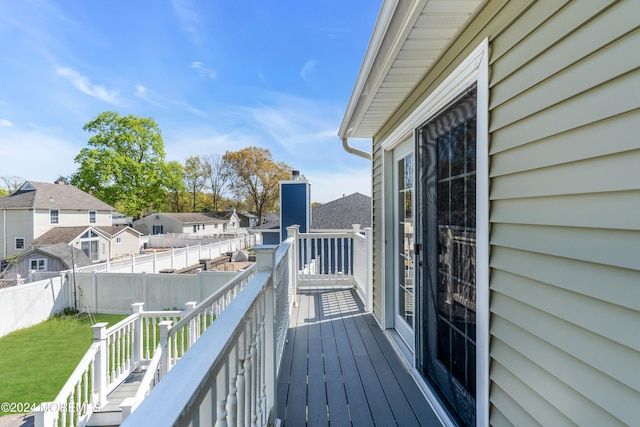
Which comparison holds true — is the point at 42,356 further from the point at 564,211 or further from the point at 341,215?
the point at 564,211

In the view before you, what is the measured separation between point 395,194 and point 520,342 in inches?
87.2

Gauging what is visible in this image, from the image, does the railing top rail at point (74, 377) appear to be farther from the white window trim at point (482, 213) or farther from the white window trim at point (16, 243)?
the white window trim at point (16, 243)

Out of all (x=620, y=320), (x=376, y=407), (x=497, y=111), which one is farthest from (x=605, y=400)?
(x=376, y=407)

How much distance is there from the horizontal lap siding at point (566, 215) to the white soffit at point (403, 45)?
13.8 inches

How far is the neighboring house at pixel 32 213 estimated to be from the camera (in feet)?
58.2

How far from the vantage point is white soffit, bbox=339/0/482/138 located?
58.3 inches

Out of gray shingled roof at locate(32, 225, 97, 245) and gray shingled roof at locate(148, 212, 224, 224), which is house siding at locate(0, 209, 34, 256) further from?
gray shingled roof at locate(148, 212, 224, 224)

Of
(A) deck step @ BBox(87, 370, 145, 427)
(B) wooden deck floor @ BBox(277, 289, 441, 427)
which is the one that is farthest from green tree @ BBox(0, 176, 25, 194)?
(B) wooden deck floor @ BBox(277, 289, 441, 427)

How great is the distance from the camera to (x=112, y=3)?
10922mm

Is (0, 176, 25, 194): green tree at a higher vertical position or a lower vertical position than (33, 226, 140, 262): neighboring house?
higher

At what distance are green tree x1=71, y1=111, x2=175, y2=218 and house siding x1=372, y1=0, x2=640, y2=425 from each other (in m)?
27.3

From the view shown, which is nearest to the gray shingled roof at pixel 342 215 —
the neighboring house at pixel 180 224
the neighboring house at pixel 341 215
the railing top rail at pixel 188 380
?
the neighboring house at pixel 341 215

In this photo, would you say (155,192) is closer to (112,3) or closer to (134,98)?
(134,98)

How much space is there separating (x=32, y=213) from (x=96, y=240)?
3.80m
